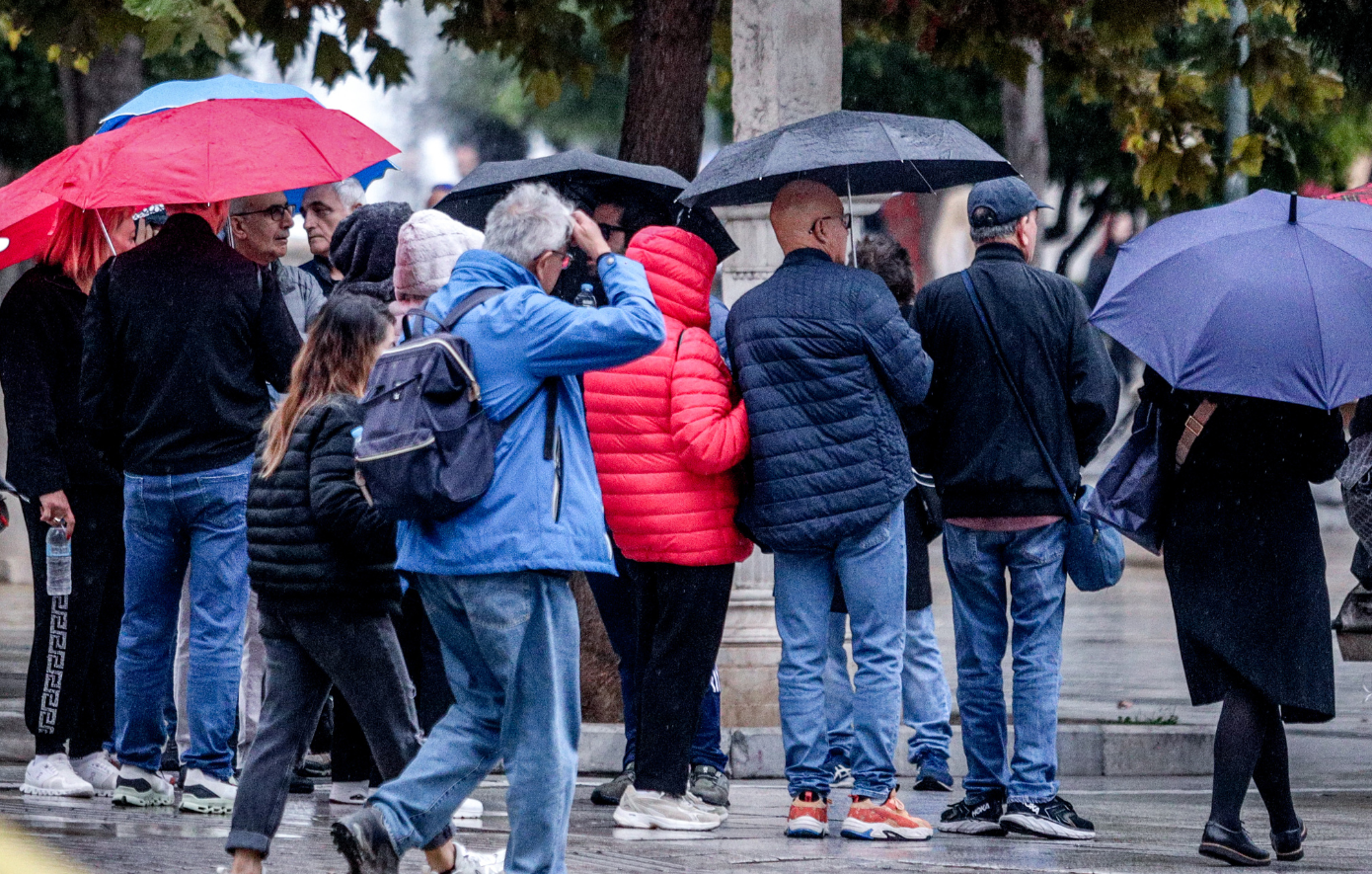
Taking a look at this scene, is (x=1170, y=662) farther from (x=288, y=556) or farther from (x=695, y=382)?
(x=288, y=556)

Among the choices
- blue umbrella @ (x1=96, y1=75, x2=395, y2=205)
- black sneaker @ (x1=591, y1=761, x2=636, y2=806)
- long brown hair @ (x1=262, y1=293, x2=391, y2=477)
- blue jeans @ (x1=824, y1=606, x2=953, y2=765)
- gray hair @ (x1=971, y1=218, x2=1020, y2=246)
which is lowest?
black sneaker @ (x1=591, y1=761, x2=636, y2=806)

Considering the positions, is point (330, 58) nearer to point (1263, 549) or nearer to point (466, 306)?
point (466, 306)

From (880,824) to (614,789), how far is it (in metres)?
1.13

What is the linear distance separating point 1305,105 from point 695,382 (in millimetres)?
6969

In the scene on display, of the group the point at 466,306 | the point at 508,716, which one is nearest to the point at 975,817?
the point at 508,716

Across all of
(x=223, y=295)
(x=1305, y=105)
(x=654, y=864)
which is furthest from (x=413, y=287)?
(x=1305, y=105)

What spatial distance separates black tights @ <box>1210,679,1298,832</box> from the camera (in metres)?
5.85

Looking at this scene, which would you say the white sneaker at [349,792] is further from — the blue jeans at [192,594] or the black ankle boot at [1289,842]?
the black ankle boot at [1289,842]

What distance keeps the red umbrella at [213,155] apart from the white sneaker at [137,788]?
6.02 ft

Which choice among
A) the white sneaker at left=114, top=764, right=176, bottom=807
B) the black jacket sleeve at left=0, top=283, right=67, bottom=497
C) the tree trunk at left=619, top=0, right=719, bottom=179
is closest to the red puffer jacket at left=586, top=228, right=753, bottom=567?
the white sneaker at left=114, top=764, right=176, bottom=807

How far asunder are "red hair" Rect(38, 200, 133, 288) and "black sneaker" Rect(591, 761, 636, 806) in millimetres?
2505

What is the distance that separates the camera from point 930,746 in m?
7.61

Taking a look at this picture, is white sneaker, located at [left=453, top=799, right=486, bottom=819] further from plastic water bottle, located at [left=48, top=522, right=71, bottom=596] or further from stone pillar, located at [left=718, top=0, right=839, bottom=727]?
stone pillar, located at [left=718, top=0, right=839, bottom=727]

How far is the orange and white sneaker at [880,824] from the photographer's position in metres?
6.16
